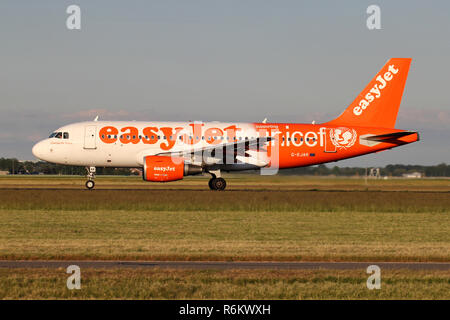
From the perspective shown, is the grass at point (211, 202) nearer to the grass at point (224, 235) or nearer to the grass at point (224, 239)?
the grass at point (224, 239)

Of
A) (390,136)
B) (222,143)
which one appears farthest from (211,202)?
(390,136)

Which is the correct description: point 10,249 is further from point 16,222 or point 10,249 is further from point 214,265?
point 16,222

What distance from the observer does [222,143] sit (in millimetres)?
45812

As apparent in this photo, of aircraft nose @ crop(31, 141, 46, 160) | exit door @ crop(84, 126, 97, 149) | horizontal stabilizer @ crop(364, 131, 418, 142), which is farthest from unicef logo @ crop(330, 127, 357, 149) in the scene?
aircraft nose @ crop(31, 141, 46, 160)

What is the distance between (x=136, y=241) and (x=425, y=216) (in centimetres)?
1615

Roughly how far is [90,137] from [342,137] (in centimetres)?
1675

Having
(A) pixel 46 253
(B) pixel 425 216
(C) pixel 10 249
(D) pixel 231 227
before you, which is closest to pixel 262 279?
(A) pixel 46 253

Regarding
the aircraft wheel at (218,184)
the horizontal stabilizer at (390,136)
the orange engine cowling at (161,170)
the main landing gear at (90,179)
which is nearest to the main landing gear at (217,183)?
the aircraft wheel at (218,184)

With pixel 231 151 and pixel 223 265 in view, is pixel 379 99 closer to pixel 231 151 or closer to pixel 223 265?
pixel 231 151

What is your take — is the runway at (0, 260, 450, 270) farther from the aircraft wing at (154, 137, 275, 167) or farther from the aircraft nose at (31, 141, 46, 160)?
the aircraft nose at (31, 141, 46, 160)

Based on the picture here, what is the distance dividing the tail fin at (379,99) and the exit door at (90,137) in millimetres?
16045

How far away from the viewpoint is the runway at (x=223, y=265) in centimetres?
1673

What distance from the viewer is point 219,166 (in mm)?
45875

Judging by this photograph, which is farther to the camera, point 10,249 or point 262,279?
point 10,249
